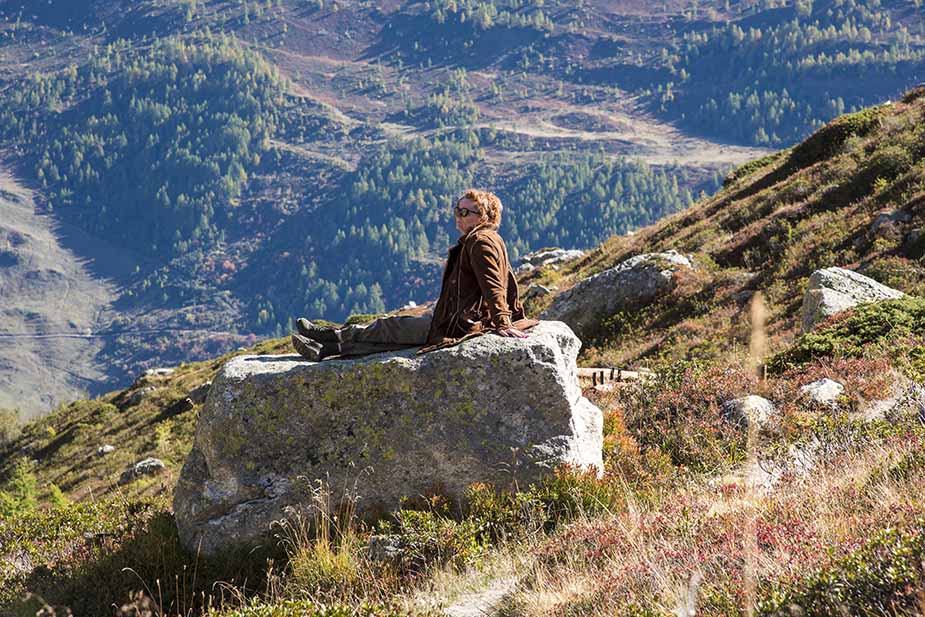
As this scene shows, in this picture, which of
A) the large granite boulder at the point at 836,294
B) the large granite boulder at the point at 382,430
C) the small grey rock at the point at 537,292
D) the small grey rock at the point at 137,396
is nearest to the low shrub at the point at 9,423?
the small grey rock at the point at 137,396

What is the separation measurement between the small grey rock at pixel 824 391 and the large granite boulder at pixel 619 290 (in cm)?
1352

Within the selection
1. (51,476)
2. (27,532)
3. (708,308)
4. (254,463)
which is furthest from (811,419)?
(51,476)

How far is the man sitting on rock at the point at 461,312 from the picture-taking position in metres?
9.65

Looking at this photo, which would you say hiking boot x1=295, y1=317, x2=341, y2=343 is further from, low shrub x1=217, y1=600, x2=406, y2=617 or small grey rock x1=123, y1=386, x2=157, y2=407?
small grey rock x1=123, y1=386, x2=157, y2=407

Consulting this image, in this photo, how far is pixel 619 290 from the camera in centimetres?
2608

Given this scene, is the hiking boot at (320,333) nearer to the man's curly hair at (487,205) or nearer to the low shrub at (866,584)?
the man's curly hair at (487,205)

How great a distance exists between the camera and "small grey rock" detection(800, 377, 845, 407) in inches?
438

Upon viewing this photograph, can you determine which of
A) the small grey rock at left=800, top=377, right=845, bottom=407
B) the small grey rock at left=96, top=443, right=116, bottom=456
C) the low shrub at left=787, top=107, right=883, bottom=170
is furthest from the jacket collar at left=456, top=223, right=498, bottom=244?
the small grey rock at left=96, top=443, right=116, bottom=456

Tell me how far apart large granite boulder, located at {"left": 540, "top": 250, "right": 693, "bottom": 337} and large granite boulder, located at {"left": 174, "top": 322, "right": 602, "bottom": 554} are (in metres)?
16.5

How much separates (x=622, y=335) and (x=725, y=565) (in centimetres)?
1853

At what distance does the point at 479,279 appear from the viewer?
9.64 metres

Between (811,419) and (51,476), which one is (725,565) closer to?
(811,419)

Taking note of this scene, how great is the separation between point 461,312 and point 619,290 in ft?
55.9

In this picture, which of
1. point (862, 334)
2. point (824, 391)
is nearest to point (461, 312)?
point (824, 391)
